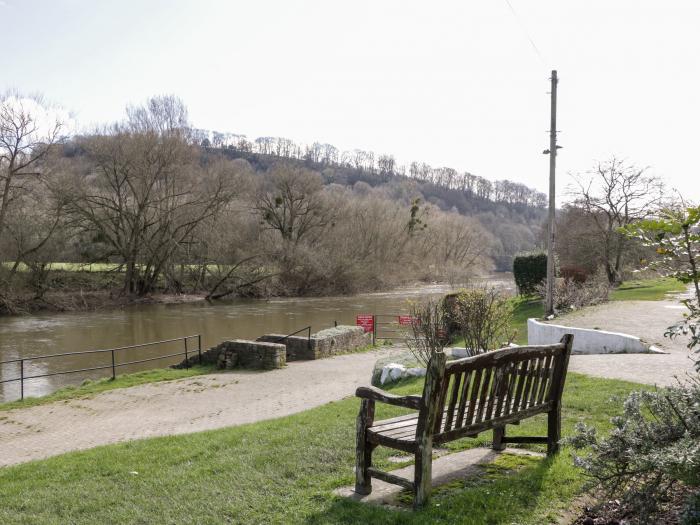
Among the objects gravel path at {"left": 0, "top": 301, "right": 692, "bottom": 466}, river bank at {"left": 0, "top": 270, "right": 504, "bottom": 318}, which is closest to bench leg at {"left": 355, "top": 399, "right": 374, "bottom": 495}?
gravel path at {"left": 0, "top": 301, "right": 692, "bottom": 466}

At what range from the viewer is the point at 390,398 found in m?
4.14

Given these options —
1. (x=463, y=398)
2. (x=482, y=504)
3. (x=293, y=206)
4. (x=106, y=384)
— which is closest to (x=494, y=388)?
(x=463, y=398)

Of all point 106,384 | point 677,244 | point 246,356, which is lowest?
point 106,384

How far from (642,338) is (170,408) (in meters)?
10.4

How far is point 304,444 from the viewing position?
235 inches

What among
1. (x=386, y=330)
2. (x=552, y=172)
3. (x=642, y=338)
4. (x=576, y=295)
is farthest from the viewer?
(x=386, y=330)

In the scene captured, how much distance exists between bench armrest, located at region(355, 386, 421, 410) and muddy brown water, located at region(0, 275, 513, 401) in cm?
1315

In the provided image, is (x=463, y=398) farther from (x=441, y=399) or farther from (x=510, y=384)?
(x=510, y=384)

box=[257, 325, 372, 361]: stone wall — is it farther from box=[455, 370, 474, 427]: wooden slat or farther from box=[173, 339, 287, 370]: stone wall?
box=[455, 370, 474, 427]: wooden slat

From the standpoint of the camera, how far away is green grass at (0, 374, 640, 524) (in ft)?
12.8

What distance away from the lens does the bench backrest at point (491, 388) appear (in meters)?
3.83

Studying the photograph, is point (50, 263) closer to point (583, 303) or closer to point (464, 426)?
point (583, 303)

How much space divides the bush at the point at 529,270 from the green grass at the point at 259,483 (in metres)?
20.8

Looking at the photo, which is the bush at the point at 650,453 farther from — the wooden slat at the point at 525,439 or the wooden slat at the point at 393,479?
the wooden slat at the point at 525,439
